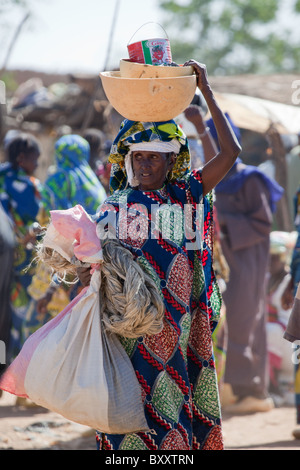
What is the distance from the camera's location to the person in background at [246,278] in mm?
7633

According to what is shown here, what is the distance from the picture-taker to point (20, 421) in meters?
7.01

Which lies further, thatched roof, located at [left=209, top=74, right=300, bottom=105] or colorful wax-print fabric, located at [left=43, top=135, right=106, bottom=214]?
thatched roof, located at [left=209, top=74, right=300, bottom=105]

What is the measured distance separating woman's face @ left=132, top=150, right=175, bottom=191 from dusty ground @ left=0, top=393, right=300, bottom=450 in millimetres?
2689

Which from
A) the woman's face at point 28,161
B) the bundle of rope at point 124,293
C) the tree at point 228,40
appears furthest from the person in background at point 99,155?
the tree at point 228,40

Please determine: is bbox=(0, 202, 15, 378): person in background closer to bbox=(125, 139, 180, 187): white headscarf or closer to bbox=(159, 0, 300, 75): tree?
bbox=(125, 139, 180, 187): white headscarf

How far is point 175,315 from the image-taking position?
377cm

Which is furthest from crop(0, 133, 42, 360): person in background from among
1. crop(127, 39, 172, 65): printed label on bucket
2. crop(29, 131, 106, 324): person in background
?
crop(127, 39, 172, 65): printed label on bucket

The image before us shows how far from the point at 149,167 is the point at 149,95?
0.34 m

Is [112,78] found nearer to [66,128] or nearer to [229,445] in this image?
[229,445]

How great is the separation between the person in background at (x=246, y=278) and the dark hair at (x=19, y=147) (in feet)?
6.36

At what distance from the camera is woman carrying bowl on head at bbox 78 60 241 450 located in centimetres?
369

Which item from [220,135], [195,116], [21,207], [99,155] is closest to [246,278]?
[21,207]

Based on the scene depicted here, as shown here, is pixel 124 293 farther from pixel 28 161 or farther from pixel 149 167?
pixel 28 161
